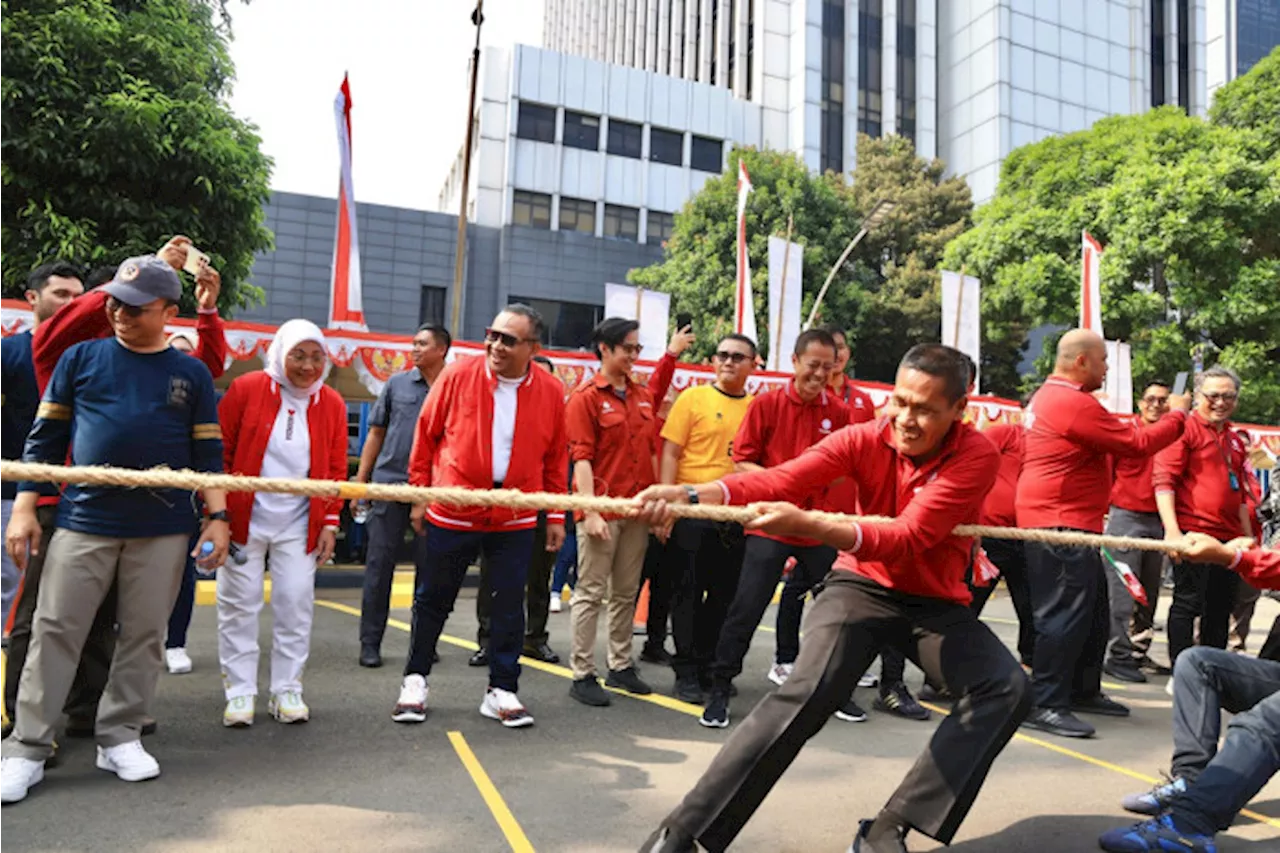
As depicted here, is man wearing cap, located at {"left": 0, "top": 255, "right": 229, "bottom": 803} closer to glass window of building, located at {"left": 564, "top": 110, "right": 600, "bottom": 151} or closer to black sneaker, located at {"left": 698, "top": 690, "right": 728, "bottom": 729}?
black sneaker, located at {"left": 698, "top": 690, "right": 728, "bottom": 729}

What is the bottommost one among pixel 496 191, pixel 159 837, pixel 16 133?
pixel 159 837

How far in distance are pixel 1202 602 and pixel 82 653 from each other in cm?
618

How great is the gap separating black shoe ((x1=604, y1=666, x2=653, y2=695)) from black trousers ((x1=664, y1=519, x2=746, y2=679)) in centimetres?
22

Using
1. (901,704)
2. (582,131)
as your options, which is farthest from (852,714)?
(582,131)

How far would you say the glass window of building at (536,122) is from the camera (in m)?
32.1

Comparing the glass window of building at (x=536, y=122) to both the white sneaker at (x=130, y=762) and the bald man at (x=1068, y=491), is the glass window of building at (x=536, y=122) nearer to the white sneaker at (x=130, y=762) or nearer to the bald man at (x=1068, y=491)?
the bald man at (x=1068, y=491)

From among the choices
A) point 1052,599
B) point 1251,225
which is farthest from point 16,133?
point 1251,225

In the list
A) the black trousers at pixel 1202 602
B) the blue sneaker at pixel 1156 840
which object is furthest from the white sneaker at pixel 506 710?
the black trousers at pixel 1202 602

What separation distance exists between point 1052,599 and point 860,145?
28.1 metres

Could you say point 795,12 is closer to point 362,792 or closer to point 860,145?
point 860,145

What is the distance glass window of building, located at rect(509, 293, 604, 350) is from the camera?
31.1 metres

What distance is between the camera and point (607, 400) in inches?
204

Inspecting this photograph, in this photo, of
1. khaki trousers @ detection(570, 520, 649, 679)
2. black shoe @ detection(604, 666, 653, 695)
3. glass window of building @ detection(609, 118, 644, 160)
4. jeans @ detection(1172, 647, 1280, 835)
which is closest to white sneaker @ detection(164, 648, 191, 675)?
khaki trousers @ detection(570, 520, 649, 679)

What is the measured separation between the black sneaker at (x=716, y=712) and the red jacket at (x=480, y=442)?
1.27 metres
